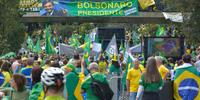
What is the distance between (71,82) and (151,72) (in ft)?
6.61

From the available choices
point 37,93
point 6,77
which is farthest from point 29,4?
point 37,93

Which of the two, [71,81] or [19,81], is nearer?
[19,81]

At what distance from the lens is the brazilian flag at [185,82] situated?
12570 mm

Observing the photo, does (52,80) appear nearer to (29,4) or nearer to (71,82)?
(71,82)

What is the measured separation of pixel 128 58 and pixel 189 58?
6806 mm

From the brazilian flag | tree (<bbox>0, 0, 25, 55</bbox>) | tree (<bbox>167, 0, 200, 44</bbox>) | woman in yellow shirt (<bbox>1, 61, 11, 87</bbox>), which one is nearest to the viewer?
the brazilian flag

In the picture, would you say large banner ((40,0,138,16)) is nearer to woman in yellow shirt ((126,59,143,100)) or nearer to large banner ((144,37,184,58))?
large banner ((144,37,184,58))

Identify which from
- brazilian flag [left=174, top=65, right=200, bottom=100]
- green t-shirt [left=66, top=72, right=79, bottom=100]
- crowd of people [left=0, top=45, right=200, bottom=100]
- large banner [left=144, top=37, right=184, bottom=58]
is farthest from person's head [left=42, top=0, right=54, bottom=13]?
brazilian flag [left=174, top=65, right=200, bottom=100]

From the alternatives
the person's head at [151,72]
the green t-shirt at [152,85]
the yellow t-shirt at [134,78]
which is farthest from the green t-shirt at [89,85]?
the yellow t-shirt at [134,78]

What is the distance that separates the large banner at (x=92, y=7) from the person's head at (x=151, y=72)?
26.4m

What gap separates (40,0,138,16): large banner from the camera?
Answer: 38781 millimetres

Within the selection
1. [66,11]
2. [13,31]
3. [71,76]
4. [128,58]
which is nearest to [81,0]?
[66,11]

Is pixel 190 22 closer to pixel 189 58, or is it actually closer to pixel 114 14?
pixel 114 14

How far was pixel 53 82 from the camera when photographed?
7.05 m
